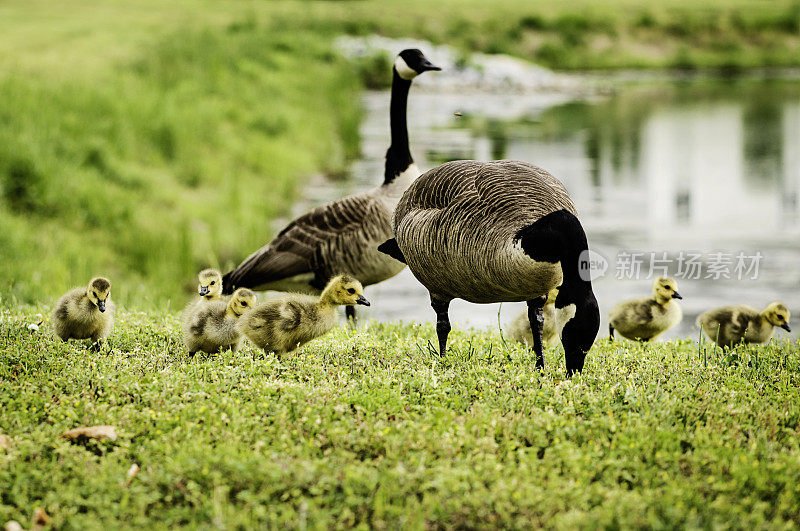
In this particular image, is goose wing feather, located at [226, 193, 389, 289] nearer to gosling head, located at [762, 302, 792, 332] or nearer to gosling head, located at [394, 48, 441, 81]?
gosling head, located at [394, 48, 441, 81]

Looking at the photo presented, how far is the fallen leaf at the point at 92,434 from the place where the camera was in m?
5.55

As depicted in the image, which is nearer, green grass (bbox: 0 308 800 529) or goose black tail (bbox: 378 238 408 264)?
green grass (bbox: 0 308 800 529)

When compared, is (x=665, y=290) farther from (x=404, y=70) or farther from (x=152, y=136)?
(x=152, y=136)

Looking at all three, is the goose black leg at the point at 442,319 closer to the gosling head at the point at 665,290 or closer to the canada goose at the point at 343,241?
the canada goose at the point at 343,241

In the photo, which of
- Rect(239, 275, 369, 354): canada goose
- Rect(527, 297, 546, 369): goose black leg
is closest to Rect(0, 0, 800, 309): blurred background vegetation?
Rect(239, 275, 369, 354): canada goose

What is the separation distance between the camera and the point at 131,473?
5.22 m

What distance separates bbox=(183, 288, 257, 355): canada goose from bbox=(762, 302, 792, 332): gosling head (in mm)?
4397

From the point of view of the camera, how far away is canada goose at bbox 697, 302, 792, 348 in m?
7.88

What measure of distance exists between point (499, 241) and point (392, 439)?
153 cm

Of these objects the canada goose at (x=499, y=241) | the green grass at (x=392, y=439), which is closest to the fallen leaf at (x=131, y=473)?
the green grass at (x=392, y=439)

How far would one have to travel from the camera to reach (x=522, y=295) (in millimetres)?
6406

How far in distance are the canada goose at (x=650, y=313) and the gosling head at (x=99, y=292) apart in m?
4.49

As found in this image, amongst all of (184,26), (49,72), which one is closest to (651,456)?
(49,72)

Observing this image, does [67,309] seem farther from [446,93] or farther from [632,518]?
[446,93]
